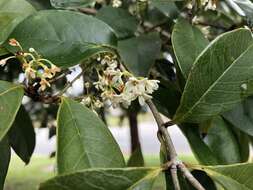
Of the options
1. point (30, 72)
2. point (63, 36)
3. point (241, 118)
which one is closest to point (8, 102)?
point (30, 72)

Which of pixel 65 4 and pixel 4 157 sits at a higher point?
pixel 65 4

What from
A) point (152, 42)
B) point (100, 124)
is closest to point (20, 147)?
point (152, 42)

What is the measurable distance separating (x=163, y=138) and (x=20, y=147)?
0.51 metres

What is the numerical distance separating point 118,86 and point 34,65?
0.12m

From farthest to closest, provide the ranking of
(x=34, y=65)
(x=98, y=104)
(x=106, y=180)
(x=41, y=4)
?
(x=41, y=4) → (x=98, y=104) → (x=34, y=65) → (x=106, y=180)

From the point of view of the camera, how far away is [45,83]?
652mm

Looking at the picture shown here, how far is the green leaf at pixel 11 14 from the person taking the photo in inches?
28.6

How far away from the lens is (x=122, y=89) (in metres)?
0.71

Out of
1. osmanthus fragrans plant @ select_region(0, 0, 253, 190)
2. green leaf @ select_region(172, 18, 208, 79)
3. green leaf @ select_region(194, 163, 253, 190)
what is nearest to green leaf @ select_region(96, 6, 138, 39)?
osmanthus fragrans plant @ select_region(0, 0, 253, 190)

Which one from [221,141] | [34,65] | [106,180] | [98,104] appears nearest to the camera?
[106,180]

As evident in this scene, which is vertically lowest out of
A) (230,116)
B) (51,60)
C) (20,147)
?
(20,147)

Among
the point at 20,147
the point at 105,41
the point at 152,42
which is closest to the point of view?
the point at 105,41

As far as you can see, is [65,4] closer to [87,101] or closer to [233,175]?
[87,101]

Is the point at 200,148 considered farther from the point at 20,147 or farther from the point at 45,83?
the point at 20,147
